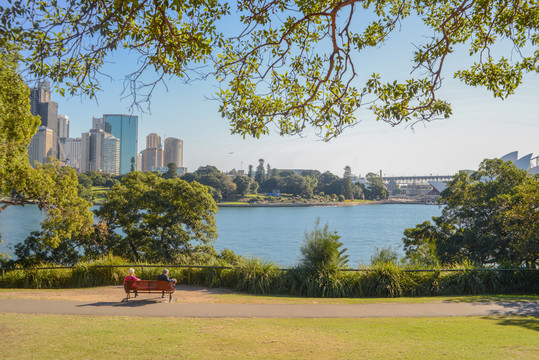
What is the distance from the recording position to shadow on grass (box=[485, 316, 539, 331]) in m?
7.34

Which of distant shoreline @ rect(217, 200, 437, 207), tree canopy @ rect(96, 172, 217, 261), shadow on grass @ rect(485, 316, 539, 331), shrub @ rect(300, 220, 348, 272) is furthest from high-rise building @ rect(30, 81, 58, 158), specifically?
distant shoreline @ rect(217, 200, 437, 207)

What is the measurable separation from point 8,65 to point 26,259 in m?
Result: 11.3

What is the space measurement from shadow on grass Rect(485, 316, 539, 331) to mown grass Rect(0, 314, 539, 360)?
17mm

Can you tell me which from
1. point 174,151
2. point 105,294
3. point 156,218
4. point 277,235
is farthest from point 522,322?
point 174,151

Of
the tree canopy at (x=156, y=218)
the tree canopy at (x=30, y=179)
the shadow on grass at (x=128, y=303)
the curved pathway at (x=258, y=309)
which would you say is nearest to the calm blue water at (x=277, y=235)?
the tree canopy at (x=156, y=218)

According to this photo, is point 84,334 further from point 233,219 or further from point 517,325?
point 233,219

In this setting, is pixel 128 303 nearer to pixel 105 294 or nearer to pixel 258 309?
pixel 105 294

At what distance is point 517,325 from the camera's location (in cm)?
741

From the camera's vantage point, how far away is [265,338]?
6145mm

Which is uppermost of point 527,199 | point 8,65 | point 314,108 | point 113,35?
point 8,65

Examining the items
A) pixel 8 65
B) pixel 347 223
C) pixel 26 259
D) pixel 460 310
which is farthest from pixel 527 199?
pixel 347 223

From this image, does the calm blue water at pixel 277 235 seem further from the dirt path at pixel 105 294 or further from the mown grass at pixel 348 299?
the mown grass at pixel 348 299

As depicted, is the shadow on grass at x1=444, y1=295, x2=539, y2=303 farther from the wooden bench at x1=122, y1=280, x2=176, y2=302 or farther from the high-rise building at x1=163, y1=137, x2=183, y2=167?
the high-rise building at x1=163, y1=137, x2=183, y2=167

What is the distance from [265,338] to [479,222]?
18625 millimetres
